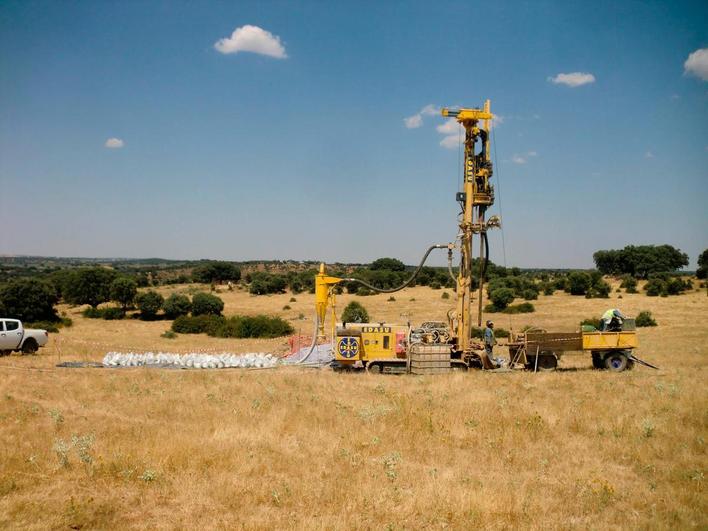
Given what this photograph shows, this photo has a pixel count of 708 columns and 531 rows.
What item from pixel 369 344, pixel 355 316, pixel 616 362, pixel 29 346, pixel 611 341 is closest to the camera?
pixel 369 344

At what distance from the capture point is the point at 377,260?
118 m

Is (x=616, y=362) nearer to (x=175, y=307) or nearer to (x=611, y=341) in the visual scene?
(x=611, y=341)

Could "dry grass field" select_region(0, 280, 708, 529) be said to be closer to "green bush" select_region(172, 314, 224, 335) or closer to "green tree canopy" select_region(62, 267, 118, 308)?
"green bush" select_region(172, 314, 224, 335)

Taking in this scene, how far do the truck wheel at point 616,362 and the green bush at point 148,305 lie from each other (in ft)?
143

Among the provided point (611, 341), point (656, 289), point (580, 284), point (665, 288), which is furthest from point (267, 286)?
point (611, 341)

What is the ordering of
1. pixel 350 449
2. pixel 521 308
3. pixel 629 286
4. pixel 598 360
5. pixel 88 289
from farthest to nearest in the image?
pixel 629 286
pixel 88 289
pixel 521 308
pixel 598 360
pixel 350 449

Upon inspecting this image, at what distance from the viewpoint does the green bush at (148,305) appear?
5303cm

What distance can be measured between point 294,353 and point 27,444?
15096mm

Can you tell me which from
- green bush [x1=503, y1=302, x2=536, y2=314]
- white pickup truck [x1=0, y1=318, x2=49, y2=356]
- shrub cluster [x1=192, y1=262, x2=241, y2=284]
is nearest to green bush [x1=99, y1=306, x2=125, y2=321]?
white pickup truck [x1=0, y1=318, x2=49, y2=356]

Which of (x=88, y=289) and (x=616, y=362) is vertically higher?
(x=88, y=289)

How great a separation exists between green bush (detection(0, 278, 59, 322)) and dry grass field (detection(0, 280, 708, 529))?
29.9m

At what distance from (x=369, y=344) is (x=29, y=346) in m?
16.0

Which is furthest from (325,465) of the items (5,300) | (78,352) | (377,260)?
(377,260)

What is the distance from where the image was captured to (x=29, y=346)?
25.0 meters
